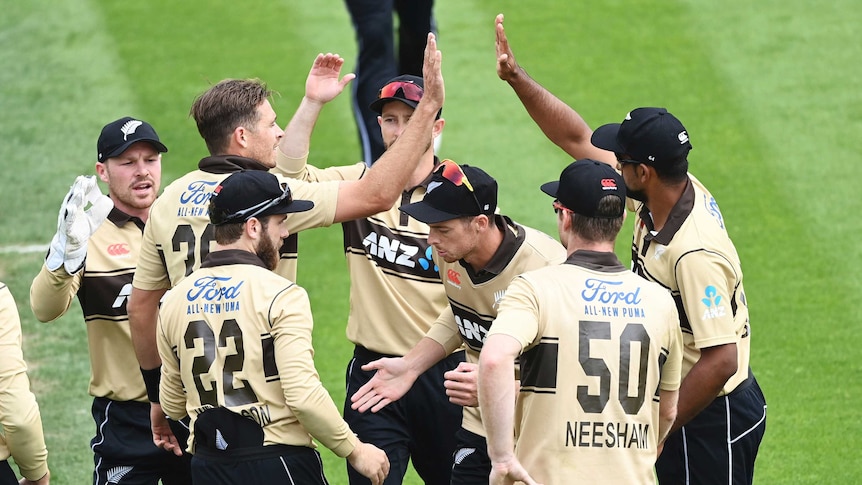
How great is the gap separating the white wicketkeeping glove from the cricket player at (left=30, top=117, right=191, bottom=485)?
0.82 ft

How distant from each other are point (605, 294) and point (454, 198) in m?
0.82

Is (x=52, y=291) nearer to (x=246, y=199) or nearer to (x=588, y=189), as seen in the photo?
(x=246, y=199)

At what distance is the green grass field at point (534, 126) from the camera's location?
26.1 ft

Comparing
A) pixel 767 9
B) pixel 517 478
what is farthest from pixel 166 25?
pixel 517 478

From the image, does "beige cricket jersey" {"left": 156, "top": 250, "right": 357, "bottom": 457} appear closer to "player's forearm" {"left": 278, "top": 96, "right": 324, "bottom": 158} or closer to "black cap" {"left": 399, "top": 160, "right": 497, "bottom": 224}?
"black cap" {"left": 399, "top": 160, "right": 497, "bottom": 224}

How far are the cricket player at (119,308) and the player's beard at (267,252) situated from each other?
119cm

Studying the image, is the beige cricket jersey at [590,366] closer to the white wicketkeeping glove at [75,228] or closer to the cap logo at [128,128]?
the white wicketkeeping glove at [75,228]

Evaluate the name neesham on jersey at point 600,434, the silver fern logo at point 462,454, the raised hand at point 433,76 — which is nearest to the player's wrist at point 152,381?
the silver fern logo at point 462,454

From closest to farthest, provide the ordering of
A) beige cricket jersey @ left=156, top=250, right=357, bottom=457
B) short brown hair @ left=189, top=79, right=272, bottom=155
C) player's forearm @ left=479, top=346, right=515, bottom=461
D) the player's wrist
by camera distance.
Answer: player's forearm @ left=479, top=346, right=515, bottom=461 → beige cricket jersey @ left=156, top=250, right=357, bottom=457 → short brown hair @ left=189, top=79, right=272, bottom=155 → the player's wrist

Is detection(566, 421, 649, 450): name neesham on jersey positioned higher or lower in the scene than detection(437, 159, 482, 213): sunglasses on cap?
lower

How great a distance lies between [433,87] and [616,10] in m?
7.84

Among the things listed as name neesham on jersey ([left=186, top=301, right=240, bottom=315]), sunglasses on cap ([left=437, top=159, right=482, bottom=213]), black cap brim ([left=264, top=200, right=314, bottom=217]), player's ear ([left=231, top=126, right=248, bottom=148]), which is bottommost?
name neesham on jersey ([left=186, top=301, right=240, bottom=315])

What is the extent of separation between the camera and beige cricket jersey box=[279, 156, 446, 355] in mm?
5715

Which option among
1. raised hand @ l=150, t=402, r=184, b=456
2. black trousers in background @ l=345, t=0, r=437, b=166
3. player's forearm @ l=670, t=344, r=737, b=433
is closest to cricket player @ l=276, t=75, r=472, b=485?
raised hand @ l=150, t=402, r=184, b=456
